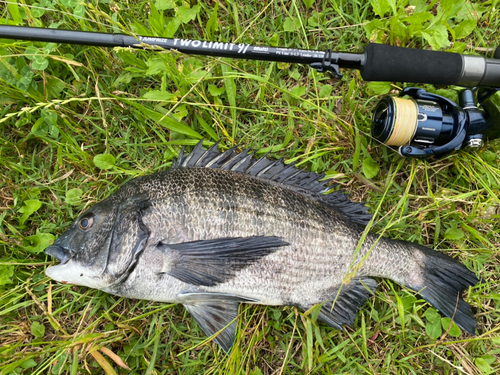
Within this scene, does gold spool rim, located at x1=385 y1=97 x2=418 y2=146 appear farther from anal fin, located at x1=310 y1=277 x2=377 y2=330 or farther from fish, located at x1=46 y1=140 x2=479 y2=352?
anal fin, located at x1=310 y1=277 x2=377 y2=330

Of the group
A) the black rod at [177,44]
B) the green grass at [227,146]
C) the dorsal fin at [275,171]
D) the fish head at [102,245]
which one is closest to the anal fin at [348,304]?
the green grass at [227,146]

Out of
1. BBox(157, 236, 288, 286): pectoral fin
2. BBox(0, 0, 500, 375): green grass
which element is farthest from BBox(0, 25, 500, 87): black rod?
BBox(157, 236, 288, 286): pectoral fin

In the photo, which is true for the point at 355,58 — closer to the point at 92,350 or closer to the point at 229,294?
the point at 229,294

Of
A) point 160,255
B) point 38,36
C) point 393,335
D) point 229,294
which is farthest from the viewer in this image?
point 393,335

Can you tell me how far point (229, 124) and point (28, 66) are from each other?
1.63 metres

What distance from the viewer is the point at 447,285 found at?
8.08 ft

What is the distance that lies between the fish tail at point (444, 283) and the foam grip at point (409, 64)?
1.21 m

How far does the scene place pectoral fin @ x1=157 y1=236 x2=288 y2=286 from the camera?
82.4 inches

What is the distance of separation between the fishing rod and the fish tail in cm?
78

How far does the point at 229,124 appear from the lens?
2754 mm

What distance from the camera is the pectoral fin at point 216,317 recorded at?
236 cm

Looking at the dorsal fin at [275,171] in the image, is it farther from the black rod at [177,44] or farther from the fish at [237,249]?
the black rod at [177,44]

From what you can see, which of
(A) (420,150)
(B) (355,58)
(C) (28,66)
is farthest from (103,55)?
(A) (420,150)

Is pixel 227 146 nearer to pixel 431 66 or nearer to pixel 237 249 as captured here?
pixel 237 249
